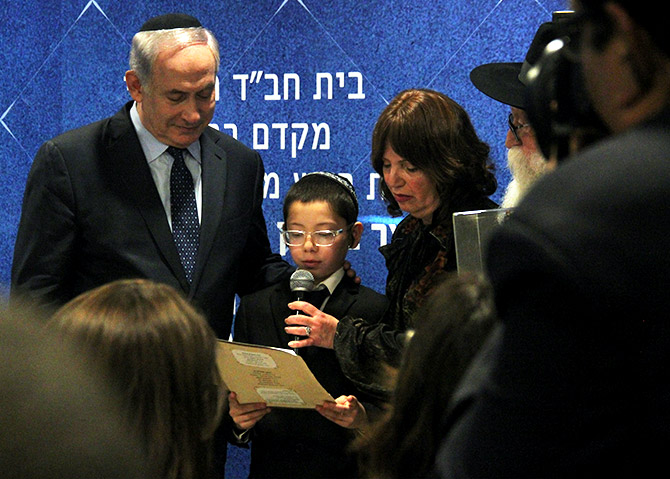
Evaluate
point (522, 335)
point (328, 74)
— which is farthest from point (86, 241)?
point (522, 335)

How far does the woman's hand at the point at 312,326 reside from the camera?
2.89 metres

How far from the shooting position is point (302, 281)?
3000mm

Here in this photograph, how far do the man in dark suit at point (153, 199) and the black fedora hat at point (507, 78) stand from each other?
91 centimetres

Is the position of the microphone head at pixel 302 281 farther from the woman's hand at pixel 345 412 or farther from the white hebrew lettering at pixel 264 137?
the white hebrew lettering at pixel 264 137

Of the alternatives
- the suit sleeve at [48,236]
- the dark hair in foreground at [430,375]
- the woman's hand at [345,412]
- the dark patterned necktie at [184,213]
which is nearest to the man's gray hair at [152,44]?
the dark patterned necktie at [184,213]

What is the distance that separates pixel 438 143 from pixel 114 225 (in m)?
1.09

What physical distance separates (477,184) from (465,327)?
1620mm

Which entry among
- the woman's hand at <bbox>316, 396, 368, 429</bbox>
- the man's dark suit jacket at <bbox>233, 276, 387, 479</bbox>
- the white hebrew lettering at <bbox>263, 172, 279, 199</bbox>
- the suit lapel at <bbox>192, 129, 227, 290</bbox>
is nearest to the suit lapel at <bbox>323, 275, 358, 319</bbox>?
the man's dark suit jacket at <bbox>233, 276, 387, 479</bbox>

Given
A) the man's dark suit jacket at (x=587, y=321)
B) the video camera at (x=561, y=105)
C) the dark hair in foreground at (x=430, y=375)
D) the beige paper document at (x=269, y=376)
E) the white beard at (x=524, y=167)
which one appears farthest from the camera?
the white beard at (x=524, y=167)

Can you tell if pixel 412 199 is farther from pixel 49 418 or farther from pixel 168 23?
pixel 49 418

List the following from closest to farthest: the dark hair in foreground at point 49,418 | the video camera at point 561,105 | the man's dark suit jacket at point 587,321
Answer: the dark hair in foreground at point 49,418 → the man's dark suit jacket at point 587,321 → the video camera at point 561,105

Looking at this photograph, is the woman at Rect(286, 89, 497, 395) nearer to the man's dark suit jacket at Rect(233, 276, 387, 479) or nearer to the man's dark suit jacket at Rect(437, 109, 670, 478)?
the man's dark suit jacket at Rect(233, 276, 387, 479)

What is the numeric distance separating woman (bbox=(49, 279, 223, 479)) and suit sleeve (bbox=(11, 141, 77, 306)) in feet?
4.75

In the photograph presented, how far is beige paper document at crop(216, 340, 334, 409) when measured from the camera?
2600 millimetres
